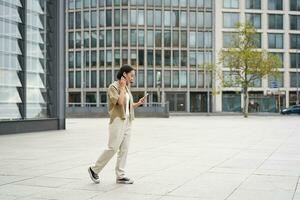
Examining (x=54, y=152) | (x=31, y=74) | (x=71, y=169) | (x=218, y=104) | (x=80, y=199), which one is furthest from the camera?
(x=218, y=104)

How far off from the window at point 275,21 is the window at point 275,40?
1390 millimetres

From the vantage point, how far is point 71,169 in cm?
972

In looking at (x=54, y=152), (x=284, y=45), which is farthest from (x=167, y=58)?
(x=54, y=152)

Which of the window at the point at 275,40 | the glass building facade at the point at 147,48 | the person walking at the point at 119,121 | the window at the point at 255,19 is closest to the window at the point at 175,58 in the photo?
the glass building facade at the point at 147,48

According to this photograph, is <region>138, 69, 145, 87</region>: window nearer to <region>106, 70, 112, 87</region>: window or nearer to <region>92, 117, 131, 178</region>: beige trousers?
<region>106, 70, 112, 87</region>: window

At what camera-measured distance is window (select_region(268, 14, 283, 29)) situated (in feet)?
276

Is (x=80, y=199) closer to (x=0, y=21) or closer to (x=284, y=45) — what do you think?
(x=0, y=21)

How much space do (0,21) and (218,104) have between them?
6341 centimetres

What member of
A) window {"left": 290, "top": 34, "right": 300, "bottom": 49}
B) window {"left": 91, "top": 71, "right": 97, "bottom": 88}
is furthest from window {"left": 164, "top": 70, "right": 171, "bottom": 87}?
window {"left": 290, "top": 34, "right": 300, "bottom": 49}

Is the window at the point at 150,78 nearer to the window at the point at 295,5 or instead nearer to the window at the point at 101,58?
the window at the point at 101,58

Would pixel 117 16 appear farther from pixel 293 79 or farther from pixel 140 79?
pixel 293 79

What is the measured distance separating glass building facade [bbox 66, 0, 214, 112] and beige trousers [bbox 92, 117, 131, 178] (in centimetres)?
7240

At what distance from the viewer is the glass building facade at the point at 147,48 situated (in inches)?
3196

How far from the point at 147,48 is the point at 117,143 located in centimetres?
7415
